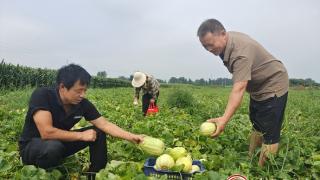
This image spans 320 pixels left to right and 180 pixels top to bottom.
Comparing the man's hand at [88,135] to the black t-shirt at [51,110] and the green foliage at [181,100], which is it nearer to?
the black t-shirt at [51,110]

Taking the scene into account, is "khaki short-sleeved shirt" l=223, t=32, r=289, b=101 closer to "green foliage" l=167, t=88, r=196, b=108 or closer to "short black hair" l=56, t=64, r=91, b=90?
"short black hair" l=56, t=64, r=91, b=90

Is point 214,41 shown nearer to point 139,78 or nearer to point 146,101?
point 139,78

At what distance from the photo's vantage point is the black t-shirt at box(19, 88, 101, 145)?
162 inches

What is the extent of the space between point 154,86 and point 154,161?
A: 590 centimetres

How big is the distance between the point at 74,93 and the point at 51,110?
1.13ft

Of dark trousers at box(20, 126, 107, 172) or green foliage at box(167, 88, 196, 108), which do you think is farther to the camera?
green foliage at box(167, 88, 196, 108)

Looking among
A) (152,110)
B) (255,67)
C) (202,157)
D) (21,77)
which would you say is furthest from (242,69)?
(21,77)

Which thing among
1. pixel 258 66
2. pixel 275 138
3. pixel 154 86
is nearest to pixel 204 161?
pixel 275 138

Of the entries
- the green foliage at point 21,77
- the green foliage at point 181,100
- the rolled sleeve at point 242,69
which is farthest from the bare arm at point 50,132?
the green foliage at point 21,77

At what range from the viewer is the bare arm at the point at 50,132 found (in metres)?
4.05

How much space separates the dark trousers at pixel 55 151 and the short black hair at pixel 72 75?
0.63 meters

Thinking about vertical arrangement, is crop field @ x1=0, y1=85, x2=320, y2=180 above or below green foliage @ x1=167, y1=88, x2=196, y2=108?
below

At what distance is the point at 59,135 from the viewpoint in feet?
13.6

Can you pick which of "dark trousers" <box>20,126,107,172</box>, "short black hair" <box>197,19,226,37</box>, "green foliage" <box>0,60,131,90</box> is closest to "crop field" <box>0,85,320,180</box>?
"dark trousers" <box>20,126,107,172</box>
